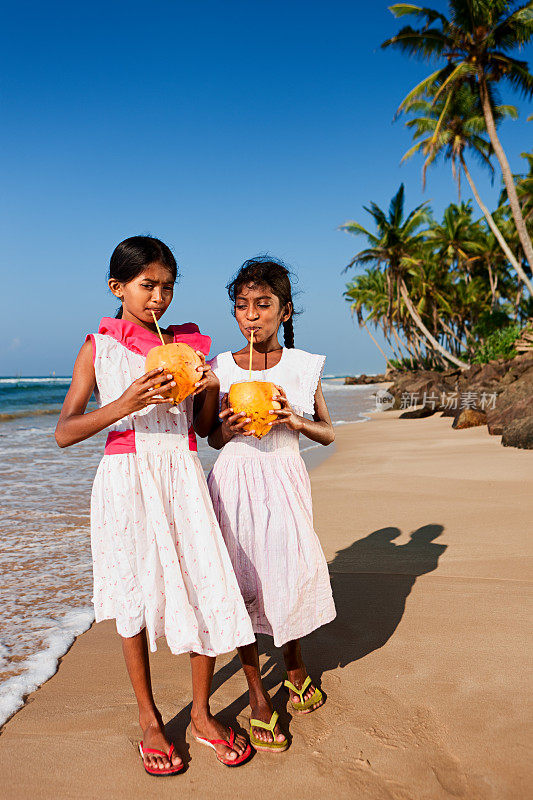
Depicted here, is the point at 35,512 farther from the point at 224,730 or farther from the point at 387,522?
the point at 224,730

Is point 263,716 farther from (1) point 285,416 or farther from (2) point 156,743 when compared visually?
(1) point 285,416

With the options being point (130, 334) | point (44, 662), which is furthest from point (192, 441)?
point (44, 662)

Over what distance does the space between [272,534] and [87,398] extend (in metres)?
0.95

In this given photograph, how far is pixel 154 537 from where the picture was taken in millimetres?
2193

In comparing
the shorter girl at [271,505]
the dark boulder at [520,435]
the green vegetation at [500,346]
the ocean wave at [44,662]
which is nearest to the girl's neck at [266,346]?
the shorter girl at [271,505]

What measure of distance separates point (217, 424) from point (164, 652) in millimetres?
1452

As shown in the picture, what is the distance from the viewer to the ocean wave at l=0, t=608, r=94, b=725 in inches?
107

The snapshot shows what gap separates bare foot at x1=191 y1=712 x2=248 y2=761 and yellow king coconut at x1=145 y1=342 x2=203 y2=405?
1264 millimetres

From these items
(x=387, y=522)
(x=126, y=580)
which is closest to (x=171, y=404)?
(x=126, y=580)

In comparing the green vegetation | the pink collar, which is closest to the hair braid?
the pink collar

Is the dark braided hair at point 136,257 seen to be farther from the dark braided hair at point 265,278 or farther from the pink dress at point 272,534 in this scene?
the pink dress at point 272,534

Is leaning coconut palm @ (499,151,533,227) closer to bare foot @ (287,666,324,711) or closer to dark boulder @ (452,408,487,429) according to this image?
dark boulder @ (452,408,487,429)

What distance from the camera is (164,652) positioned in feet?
10.4

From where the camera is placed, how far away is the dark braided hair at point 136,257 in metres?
2.34
